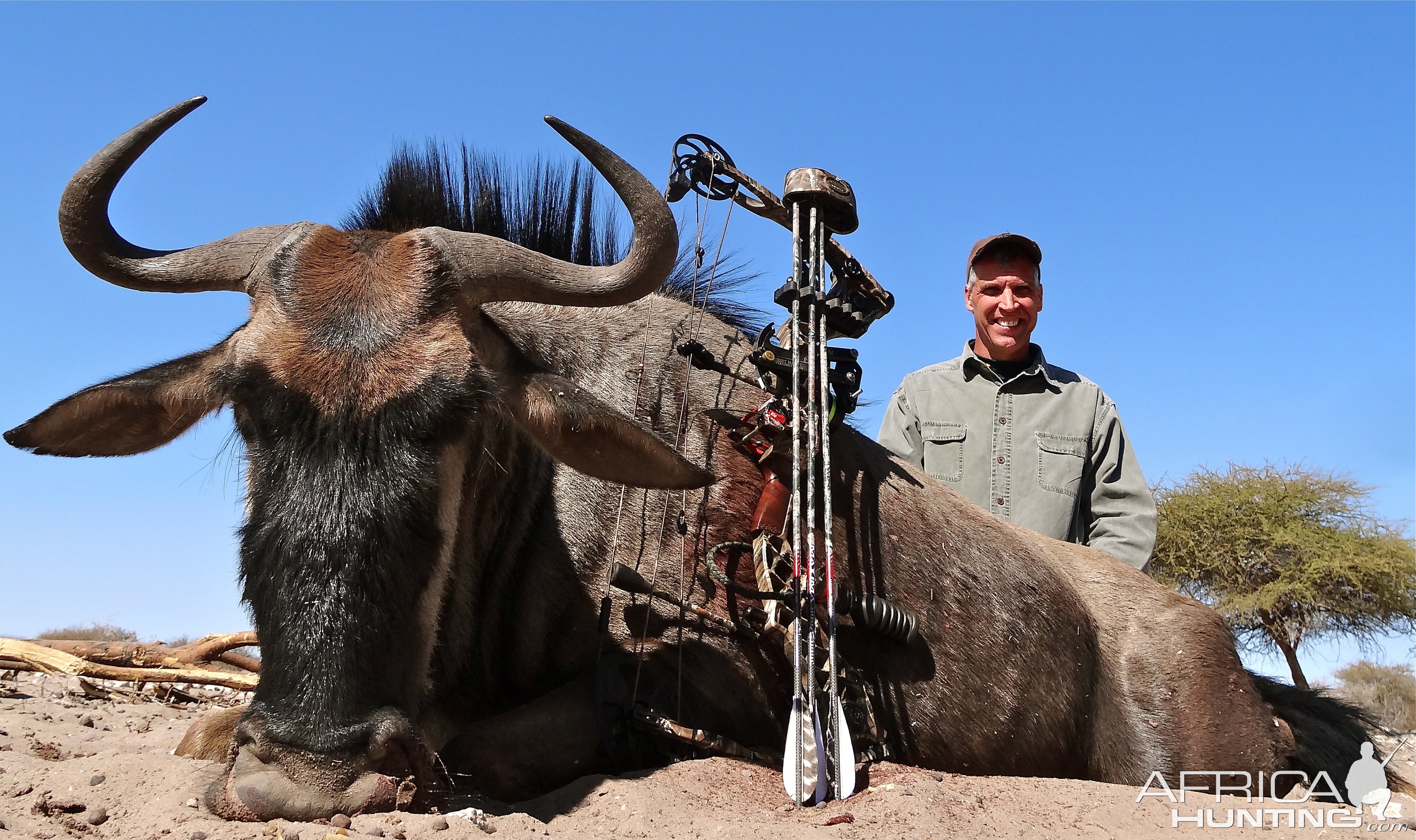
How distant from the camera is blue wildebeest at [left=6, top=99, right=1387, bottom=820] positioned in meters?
3.25

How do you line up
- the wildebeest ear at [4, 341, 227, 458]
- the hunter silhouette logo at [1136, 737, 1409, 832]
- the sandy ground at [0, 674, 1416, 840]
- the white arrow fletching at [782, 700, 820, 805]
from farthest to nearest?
the wildebeest ear at [4, 341, 227, 458] < the hunter silhouette logo at [1136, 737, 1409, 832] < the white arrow fletching at [782, 700, 820, 805] < the sandy ground at [0, 674, 1416, 840]

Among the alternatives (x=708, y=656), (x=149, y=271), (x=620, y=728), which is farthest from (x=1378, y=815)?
(x=149, y=271)

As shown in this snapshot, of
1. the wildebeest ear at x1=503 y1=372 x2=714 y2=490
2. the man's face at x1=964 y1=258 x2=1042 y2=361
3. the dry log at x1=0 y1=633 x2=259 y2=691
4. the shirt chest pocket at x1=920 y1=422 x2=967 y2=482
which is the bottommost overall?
the dry log at x1=0 y1=633 x2=259 y2=691

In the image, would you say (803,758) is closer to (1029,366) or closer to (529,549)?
(529,549)

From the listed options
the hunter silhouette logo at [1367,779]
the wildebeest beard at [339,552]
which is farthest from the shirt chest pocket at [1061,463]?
the wildebeest beard at [339,552]

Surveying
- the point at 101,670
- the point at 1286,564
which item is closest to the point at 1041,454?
the point at 101,670

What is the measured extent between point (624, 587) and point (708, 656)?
50cm

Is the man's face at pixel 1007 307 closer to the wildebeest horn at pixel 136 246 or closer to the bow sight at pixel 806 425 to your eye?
the bow sight at pixel 806 425

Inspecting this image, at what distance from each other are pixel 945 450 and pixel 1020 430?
473mm

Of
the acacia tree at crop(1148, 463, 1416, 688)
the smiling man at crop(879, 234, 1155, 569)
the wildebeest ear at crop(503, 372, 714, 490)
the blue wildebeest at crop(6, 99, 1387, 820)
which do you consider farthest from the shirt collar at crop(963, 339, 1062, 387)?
the acacia tree at crop(1148, 463, 1416, 688)

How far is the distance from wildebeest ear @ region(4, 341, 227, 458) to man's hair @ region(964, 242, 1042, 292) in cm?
474

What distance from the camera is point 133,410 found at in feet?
13.5

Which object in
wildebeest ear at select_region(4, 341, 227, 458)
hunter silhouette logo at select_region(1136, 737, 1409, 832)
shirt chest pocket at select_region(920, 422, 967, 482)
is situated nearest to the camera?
hunter silhouette logo at select_region(1136, 737, 1409, 832)

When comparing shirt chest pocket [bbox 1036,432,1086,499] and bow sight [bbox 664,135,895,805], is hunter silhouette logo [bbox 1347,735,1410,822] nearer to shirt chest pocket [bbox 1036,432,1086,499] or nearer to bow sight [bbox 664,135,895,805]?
shirt chest pocket [bbox 1036,432,1086,499]
